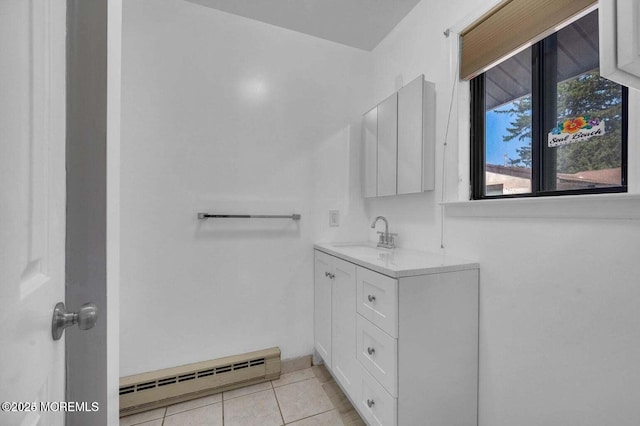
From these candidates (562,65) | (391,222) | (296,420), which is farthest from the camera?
(391,222)

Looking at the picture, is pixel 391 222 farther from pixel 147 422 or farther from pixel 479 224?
pixel 147 422

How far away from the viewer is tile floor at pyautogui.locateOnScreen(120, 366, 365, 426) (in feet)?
4.72

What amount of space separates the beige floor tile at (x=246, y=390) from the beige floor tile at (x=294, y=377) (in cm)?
5

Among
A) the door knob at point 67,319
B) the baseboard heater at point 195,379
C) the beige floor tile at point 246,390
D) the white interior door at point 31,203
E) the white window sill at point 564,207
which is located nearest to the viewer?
the white interior door at point 31,203

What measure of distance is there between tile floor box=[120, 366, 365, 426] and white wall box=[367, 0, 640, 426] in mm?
778

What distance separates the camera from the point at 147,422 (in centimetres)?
145

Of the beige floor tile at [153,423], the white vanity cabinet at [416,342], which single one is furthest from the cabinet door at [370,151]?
the beige floor tile at [153,423]

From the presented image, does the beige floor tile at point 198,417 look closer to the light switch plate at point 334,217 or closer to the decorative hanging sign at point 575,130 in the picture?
the light switch plate at point 334,217

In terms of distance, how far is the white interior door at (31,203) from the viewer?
13.3 inches

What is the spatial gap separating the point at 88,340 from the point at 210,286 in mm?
1084

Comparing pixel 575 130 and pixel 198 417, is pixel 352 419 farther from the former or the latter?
pixel 575 130

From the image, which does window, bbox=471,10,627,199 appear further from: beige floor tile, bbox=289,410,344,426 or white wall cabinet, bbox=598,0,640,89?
beige floor tile, bbox=289,410,344,426

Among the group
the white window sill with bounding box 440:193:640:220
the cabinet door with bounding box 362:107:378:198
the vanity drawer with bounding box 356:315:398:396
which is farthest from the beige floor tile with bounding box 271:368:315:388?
the white window sill with bounding box 440:193:640:220

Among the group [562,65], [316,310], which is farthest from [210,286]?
[562,65]
